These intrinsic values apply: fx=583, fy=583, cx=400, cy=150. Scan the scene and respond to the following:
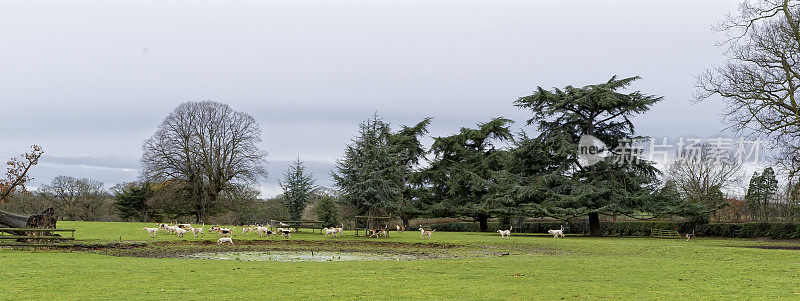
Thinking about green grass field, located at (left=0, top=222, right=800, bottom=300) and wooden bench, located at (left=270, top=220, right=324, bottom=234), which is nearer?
green grass field, located at (left=0, top=222, right=800, bottom=300)

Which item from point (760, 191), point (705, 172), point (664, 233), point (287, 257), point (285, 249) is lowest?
point (285, 249)

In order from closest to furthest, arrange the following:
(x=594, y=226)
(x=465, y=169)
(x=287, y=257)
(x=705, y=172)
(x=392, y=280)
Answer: (x=392, y=280) → (x=287, y=257) → (x=594, y=226) → (x=465, y=169) → (x=705, y=172)

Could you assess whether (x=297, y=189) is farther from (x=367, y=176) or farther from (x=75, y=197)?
(x=75, y=197)

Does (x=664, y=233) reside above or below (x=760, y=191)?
below

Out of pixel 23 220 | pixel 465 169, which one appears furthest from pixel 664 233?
pixel 23 220

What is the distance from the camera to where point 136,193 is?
58500 mm

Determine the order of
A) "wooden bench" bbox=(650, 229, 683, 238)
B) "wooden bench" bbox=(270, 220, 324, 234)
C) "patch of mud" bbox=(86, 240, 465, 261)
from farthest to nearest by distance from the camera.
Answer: "wooden bench" bbox=(650, 229, 683, 238) → "wooden bench" bbox=(270, 220, 324, 234) → "patch of mud" bbox=(86, 240, 465, 261)

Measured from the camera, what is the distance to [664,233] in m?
41.4

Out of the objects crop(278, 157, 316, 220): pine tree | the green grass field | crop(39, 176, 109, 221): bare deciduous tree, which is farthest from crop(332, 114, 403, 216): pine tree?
crop(39, 176, 109, 221): bare deciduous tree

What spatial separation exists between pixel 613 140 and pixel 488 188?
10.3 m

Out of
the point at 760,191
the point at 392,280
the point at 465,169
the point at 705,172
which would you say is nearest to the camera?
the point at 392,280

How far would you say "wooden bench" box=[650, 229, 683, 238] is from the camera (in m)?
40.7

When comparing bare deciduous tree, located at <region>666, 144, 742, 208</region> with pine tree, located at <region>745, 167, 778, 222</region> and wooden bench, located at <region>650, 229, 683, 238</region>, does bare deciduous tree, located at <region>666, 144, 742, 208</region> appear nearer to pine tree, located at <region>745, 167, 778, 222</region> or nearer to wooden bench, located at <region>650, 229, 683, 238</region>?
pine tree, located at <region>745, 167, 778, 222</region>

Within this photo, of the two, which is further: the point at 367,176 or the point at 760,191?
the point at 760,191
